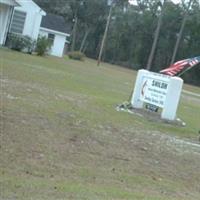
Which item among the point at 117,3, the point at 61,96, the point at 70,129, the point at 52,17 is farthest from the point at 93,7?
the point at 70,129

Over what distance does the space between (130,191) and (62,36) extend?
53549 mm

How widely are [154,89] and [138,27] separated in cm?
7053

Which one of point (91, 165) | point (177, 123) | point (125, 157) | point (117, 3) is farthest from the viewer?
Answer: point (117, 3)

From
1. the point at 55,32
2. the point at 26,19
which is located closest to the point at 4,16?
the point at 26,19

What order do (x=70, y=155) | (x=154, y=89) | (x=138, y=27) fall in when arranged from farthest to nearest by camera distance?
(x=138, y=27) < (x=154, y=89) < (x=70, y=155)

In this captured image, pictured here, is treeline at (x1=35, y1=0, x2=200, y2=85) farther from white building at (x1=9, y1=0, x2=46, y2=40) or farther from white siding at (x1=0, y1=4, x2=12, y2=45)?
white siding at (x1=0, y1=4, x2=12, y2=45)

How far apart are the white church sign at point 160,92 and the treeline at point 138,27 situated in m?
59.3

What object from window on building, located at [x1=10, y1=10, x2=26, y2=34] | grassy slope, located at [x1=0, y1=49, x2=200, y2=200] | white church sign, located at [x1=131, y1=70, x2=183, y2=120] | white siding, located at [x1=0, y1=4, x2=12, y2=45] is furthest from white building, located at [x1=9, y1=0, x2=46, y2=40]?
grassy slope, located at [x1=0, y1=49, x2=200, y2=200]

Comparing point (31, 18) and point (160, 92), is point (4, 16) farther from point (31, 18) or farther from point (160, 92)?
point (160, 92)

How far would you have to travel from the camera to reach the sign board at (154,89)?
696 inches

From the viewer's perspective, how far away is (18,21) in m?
46.7

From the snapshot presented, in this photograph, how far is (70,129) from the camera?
1183 centimetres

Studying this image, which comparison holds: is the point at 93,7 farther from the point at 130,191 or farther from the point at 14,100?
the point at 130,191

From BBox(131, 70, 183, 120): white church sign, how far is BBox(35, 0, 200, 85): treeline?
195ft
